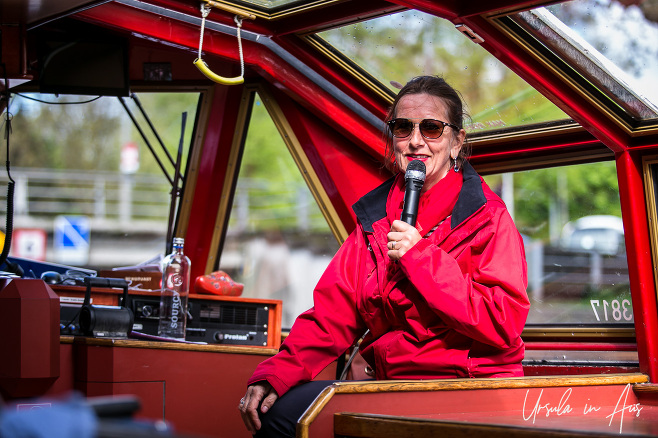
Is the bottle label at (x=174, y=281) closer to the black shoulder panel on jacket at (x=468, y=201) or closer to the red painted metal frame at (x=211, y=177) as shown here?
the red painted metal frame at (x=211, y=177)

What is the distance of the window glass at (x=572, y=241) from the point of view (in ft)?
10.3

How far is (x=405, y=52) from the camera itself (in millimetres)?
3389

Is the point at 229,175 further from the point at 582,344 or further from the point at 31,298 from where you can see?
the point at 582,344

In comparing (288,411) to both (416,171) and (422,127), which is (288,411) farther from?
(422,127)

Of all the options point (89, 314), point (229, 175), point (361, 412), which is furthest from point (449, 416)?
point (229, 175)

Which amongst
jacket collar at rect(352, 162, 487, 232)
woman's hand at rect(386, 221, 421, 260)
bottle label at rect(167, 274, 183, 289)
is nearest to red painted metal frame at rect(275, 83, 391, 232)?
bottle label at rect(167, 274, 183, 289)

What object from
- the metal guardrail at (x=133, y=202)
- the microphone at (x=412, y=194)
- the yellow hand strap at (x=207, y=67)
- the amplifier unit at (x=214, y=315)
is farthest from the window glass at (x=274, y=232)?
the microphone at (x=412, y=194)

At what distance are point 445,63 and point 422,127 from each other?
3.21 ft

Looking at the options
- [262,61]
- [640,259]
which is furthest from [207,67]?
[640,259]

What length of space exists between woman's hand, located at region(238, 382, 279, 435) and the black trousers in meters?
0.02

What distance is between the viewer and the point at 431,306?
201 cm

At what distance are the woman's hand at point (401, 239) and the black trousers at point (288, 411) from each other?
0.44 meters

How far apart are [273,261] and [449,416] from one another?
8.90ft

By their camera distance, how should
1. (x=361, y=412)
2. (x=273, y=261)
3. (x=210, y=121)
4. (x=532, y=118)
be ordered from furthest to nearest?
(x=273, y=261) → (x=210, y=121) → (x=532, y=118) → (x=361, y=412)
